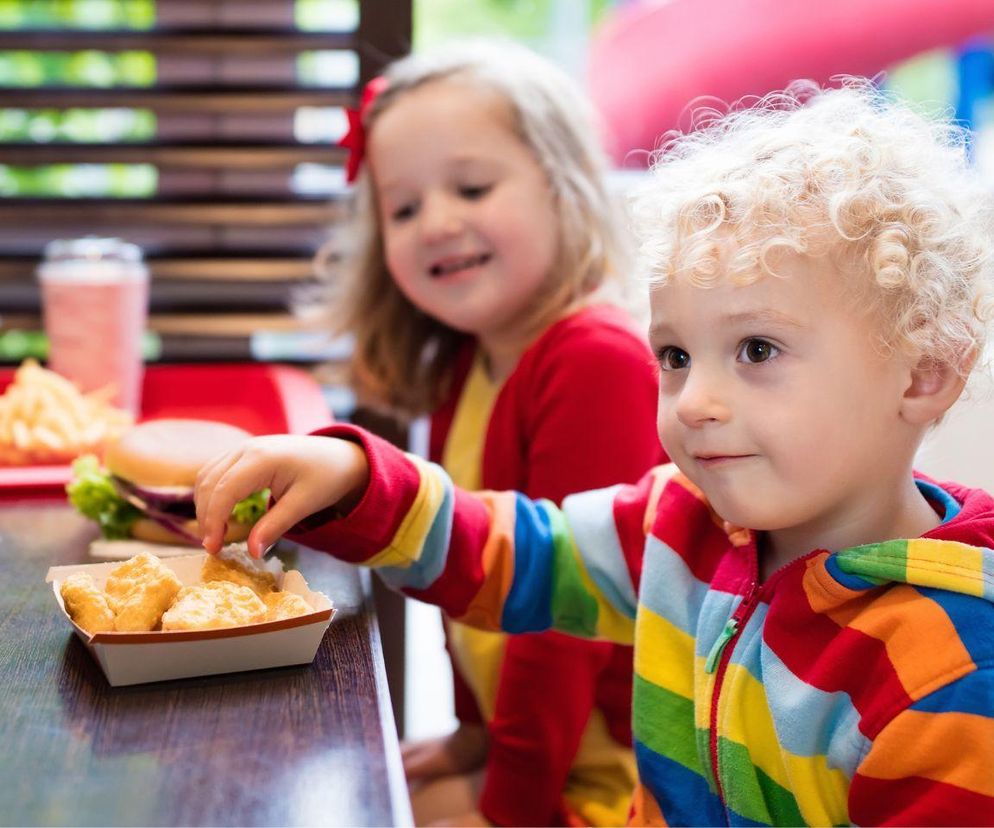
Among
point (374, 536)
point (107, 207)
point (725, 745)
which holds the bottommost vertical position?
point (725, 745)

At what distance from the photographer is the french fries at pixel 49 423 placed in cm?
142

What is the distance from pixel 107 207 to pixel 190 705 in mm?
1275

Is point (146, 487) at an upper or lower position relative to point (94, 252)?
lower

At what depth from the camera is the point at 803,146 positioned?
0.98 m

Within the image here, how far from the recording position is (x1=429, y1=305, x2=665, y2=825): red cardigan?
1.42 m

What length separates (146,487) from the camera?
1.16 meters

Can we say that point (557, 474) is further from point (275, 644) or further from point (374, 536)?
point (275, 644)

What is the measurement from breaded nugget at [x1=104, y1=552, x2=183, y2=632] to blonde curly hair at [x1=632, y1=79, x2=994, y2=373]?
44 centimetres

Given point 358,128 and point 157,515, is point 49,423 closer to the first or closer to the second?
point 157,515

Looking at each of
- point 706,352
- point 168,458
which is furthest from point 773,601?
point 168,458

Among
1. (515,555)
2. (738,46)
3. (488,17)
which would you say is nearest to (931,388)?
(515,555)

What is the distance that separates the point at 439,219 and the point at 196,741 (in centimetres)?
102

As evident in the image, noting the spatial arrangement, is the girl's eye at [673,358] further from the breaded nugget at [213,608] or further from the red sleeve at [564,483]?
the red sleeve at [564,483]

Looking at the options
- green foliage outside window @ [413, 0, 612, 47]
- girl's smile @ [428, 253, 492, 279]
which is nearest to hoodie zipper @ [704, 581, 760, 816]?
girl's smile @ [428, 253, 492, 279]
